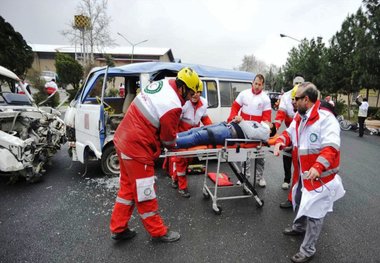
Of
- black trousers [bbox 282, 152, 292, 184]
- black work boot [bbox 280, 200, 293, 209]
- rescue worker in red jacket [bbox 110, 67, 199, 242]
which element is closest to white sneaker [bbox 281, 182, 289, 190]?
black trousers [bbox 282, 152, 292, 184]

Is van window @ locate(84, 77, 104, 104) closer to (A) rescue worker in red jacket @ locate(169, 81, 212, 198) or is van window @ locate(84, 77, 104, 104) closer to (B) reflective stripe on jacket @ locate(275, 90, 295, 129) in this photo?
(A) rescue worker in red jacket @ locate(169, 81, 212, 198)

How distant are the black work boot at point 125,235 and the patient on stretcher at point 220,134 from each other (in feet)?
4.00

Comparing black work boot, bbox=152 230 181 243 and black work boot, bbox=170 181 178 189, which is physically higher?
black work boot, bbox=170 181 178 189

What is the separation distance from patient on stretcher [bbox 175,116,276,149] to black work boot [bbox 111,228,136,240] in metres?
1.22

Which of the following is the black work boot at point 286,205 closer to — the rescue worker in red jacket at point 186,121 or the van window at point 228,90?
the rescue worker in red jacket at point 186,121

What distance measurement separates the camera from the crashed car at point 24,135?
4.21 metres

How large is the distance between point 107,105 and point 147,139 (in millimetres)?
2971

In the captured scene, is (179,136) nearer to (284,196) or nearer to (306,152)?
(306,152)

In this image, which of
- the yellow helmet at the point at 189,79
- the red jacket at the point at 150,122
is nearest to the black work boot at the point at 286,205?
the red jacket at the point at 150,122

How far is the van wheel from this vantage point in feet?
16.2

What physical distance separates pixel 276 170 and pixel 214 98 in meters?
2.17

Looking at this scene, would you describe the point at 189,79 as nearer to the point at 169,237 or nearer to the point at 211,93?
the point at 169,237

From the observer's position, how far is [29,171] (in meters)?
4.56

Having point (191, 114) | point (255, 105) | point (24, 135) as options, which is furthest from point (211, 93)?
point (24, 135)
